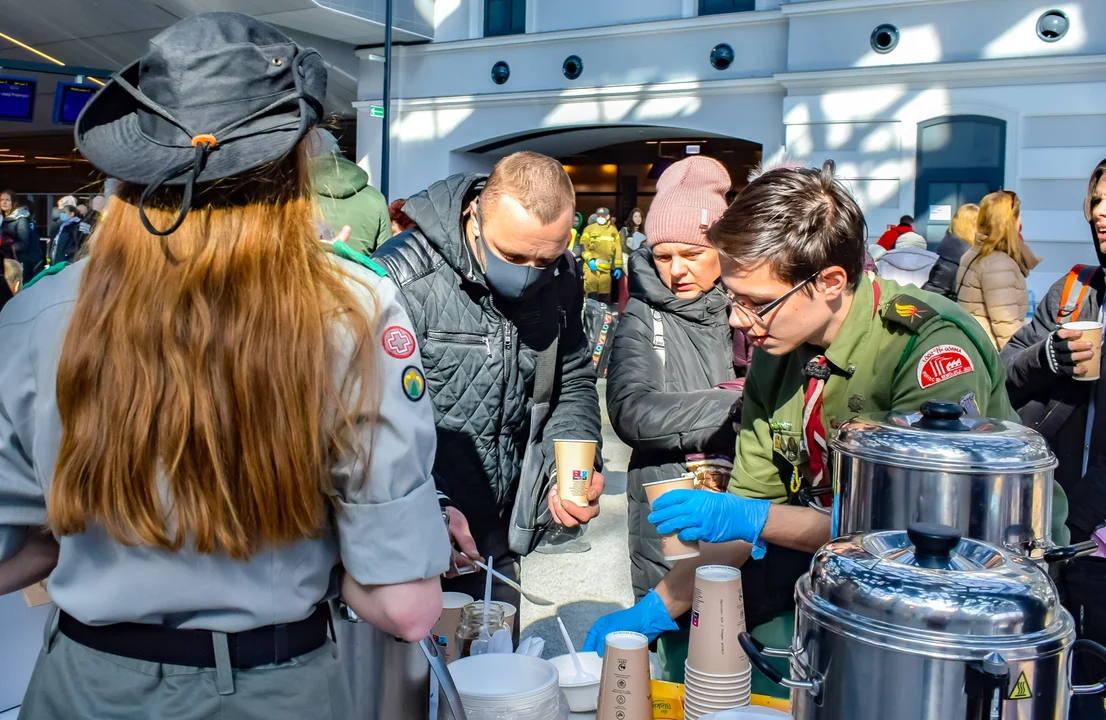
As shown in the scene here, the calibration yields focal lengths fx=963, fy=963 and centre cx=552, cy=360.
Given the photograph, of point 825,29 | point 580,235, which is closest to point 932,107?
point 825,29

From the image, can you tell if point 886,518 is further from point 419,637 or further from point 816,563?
point 419,637

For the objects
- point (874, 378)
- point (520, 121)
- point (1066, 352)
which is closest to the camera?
point (874, 378)

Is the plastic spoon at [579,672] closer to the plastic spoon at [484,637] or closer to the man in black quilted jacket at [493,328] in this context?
the plastic spoon at [484,637]

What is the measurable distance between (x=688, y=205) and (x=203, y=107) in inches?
73.1

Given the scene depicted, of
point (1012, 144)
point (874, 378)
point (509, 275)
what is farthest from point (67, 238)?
point (874, 378)

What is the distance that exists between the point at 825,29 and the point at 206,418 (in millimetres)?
13632

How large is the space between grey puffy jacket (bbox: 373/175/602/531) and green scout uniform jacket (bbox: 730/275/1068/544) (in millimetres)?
781

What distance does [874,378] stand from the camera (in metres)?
1.96

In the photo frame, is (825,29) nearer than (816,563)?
No

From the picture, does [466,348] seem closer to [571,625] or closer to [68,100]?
[571,625]

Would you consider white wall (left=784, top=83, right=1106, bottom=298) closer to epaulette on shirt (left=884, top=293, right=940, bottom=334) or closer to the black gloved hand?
the black gloved hand

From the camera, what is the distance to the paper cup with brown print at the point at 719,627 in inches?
67.4

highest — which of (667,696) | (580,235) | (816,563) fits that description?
(580,235)

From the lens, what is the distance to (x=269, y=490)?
1191 mm
